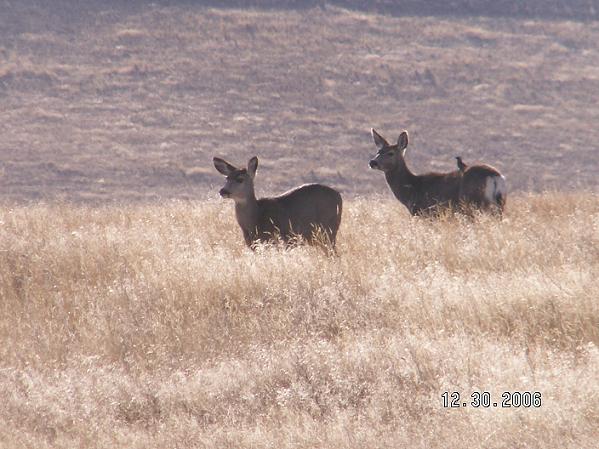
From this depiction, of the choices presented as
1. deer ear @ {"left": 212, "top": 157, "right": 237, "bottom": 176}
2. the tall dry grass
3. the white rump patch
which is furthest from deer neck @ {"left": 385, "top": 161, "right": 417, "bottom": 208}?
deer ear @ {"left": 212, "top": 157, "right": 237, "bottom": 176}

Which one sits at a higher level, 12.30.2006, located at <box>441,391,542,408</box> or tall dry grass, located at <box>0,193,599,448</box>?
12.30.2006, located at <box>441,391,542,408</box>

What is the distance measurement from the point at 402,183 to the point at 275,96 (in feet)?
78.1

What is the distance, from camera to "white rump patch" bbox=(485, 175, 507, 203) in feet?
46.3

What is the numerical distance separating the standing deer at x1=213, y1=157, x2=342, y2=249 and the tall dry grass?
1.02 feet

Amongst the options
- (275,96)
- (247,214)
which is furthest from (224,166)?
(275,96)

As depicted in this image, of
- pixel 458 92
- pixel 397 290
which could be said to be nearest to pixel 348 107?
pixel 458 92

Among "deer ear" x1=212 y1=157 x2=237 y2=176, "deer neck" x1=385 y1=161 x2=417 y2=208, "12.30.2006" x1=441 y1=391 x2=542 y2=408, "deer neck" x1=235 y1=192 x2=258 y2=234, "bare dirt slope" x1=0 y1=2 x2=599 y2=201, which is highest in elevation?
"deer ear" x1=212 y1=157 x2=237 y2=176

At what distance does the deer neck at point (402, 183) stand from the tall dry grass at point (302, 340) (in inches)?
93.8

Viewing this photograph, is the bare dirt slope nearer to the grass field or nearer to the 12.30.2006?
the grass field

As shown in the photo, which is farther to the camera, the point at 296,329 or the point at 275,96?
the point at 275,96

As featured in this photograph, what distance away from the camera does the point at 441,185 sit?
48.8ft

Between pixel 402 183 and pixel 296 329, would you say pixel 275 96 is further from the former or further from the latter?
pixel 296 329

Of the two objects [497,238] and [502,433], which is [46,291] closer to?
[497,238]

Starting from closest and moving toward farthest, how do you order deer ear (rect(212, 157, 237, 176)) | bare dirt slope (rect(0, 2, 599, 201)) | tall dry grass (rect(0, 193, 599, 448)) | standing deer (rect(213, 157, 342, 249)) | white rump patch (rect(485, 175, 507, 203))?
tall dry grass (rect(0, 193, 599, 448)) → standing deer (rect(213, 157, 342, 249)) → deer ear (rect(212, 157, 237, 176)) → white rump patch (rect(485, 175, 507, 203)) → bare dirt slope (rect(0, 2, 599, 201))
